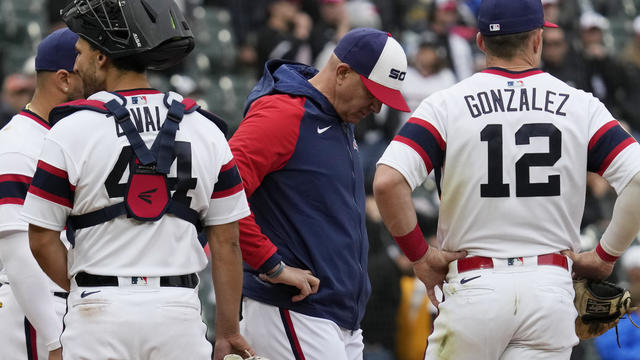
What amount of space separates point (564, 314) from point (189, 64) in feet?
33.5

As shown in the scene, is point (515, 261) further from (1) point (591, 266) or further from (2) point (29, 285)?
(2) point (29, 285)

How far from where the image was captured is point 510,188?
441cm

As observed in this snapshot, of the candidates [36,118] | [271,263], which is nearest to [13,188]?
[36,118]

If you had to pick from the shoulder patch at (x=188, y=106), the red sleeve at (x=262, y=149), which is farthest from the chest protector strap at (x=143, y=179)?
the red sleeve at (x=262, y=149)

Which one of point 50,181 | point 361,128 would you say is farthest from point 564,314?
point 361,128

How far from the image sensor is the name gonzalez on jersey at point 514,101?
14.6 ft

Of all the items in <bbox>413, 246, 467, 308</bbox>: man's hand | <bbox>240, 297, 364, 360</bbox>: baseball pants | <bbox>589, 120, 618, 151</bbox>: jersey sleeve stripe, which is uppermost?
<bbox>589, 120, 618, 151</bbox>: jersey sleeve stripe

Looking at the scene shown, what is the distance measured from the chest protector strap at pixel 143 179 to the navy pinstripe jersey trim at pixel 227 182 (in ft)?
0.84

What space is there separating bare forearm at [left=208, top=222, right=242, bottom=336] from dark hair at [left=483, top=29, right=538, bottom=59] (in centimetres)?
153

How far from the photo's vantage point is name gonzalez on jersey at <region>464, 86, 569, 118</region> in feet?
14.6

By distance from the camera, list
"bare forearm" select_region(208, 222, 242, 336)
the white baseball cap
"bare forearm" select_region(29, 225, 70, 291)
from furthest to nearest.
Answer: the white baseball cap < "bare forearm" select_region(208, 222, 242, 336) < "bare forearm" select_region(29, 225, 70, 291)

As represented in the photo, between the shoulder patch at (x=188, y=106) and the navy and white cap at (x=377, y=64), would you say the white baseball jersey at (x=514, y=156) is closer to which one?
the navy and white cap at (x=377, y=64)

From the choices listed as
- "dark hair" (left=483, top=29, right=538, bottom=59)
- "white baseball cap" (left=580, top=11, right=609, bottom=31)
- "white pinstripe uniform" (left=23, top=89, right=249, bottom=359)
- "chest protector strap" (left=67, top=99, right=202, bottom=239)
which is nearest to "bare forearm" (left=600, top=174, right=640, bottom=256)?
"dark hair" (left=483, top=29, right=538, bottom=59)

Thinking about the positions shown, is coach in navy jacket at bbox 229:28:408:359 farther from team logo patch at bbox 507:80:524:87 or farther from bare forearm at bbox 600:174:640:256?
bare forearm at bbox 600:174:640:256
